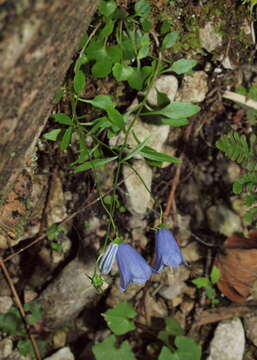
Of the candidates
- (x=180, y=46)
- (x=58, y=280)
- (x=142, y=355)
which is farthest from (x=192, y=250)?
(x=180, y=46)

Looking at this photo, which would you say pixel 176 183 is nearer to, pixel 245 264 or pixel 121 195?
pixel 121 195

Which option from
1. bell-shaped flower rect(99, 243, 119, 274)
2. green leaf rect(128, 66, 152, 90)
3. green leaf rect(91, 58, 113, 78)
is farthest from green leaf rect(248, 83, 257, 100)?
bell-shaped flower rect(99, 243, 119, 274)

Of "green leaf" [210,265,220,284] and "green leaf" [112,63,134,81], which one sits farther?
"green leaf" [210,265,220,284]

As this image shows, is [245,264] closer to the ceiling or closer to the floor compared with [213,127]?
closer to the floor

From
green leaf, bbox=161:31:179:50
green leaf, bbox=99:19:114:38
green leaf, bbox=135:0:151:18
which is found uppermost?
green leaf, bbox=135:0:151:18

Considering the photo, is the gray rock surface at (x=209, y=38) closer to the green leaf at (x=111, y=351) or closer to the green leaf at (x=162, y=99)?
the green leaf at (x=162, y=99)

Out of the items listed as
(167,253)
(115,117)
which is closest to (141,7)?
(115,117)

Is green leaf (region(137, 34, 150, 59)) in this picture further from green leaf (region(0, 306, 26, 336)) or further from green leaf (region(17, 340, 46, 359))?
green leaf (region(17, 340, 46, 359))
